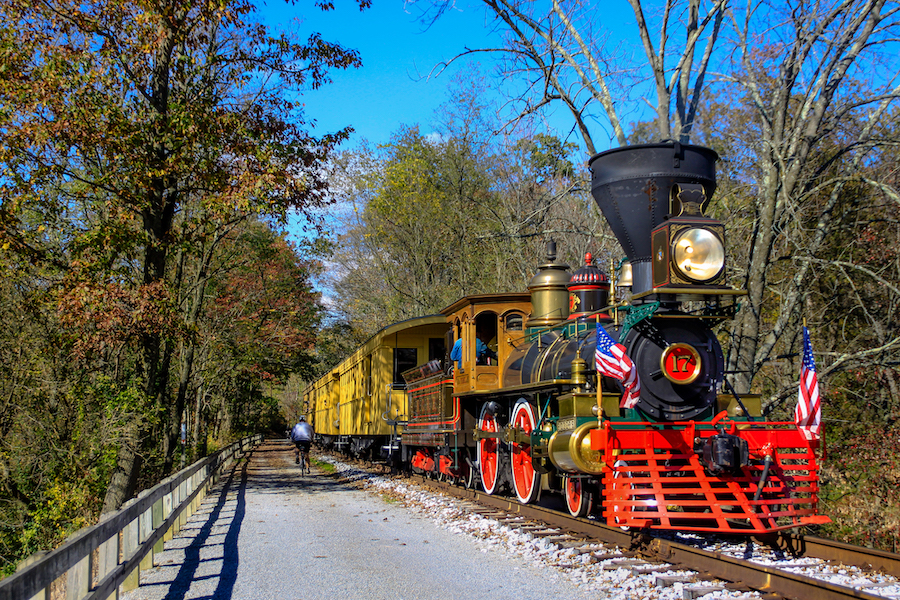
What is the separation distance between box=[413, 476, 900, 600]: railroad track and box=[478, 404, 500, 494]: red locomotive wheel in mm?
2449

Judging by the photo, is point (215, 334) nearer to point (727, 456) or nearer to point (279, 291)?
point (279, 291)

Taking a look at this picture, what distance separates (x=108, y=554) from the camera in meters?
4.70

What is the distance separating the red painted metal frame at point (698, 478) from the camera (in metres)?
6.16

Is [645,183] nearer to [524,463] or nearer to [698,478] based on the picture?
[698,478]

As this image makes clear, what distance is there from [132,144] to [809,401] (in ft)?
32.1

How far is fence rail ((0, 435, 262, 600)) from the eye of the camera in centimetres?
313

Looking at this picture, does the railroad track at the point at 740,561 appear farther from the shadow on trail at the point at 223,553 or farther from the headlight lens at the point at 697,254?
the shadow on trail at the point at 223,553

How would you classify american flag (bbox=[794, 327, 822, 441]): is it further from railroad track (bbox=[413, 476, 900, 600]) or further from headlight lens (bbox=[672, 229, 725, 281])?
headlight lens (bbox=[672, 229, 725, 281])

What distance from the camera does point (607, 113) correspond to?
10633 millimetres

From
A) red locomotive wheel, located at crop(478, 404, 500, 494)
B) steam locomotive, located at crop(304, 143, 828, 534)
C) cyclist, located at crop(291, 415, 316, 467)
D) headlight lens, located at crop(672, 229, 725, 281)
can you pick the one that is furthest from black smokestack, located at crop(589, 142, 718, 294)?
cyclist, located at crop(291, 415, 316, 467)

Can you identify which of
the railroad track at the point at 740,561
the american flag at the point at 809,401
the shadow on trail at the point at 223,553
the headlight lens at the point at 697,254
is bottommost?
the shadow on trail at the point at 223,553

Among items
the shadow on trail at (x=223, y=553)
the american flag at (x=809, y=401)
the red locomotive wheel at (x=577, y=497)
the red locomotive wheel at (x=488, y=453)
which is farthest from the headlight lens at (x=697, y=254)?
the shadow on trail at (x=223, y=553)

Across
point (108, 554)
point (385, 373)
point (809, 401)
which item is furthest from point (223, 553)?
point (385, 373)

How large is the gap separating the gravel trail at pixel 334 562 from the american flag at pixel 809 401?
8.70ft
